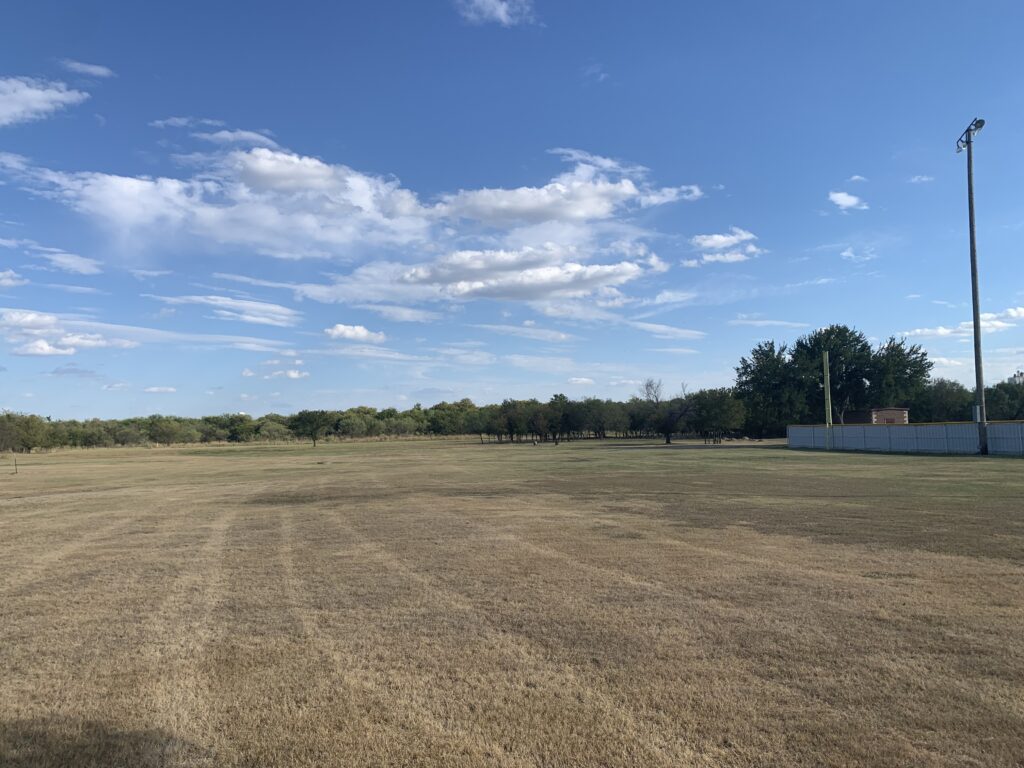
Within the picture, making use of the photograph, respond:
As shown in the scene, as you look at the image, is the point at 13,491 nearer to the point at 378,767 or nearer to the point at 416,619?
→ the point at 416,619

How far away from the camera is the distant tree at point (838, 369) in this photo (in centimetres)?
8744

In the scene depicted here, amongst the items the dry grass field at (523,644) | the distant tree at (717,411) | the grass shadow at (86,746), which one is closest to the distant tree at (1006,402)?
the distant tree at (717,411)

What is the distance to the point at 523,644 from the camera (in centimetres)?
647

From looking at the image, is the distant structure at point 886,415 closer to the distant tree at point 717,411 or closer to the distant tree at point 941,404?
the distant tree at point 941,404

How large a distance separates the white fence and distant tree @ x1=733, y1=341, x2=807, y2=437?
98.5 feet

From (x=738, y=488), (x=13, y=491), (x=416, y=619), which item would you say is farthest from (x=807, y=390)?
(x=416, y=619)

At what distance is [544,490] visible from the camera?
23.3m

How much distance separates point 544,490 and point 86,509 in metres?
14.0

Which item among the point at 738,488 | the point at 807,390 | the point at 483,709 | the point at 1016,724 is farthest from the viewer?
the point at 807,390

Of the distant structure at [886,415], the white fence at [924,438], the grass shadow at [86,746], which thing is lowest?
the grass shadow at [86,746]

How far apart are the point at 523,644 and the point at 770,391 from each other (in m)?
89.0

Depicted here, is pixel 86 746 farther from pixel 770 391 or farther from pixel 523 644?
pixel 770 391

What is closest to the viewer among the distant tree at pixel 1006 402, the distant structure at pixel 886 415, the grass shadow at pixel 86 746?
the grass shadow at pixel 86 746

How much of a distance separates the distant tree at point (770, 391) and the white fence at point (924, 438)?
3001 cm
